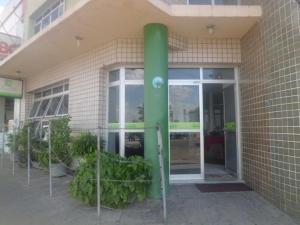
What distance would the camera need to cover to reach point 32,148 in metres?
8.77

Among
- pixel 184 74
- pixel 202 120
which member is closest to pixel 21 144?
pixel 184 74

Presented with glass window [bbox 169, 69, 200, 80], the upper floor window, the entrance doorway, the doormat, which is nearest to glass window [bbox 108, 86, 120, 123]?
glass window [bbox 169, 69, 200, 80]

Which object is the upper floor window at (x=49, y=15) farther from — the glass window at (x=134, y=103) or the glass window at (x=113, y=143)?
the glass window at (x=113, y=143)

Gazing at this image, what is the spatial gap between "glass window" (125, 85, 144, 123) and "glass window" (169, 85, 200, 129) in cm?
74

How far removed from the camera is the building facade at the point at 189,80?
484 cm

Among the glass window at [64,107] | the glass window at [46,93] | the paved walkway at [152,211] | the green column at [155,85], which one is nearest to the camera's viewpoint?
the paved walkway at [152,211]

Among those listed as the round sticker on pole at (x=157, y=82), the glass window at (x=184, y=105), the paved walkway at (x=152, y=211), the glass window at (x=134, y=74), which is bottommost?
the paved walkway at (x=152, y=211)

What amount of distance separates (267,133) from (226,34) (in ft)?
8.23

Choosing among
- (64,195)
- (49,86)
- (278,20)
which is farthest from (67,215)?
(49,86)

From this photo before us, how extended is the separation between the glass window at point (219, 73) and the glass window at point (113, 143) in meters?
2.73

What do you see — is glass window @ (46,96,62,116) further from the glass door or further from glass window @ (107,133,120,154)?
the glass door

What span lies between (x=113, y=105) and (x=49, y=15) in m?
5.24

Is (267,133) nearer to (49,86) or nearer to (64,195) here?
(64,195)

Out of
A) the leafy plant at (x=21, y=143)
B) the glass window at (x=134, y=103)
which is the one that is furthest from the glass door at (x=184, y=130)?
the leafy plant at (x=21, y=143)
